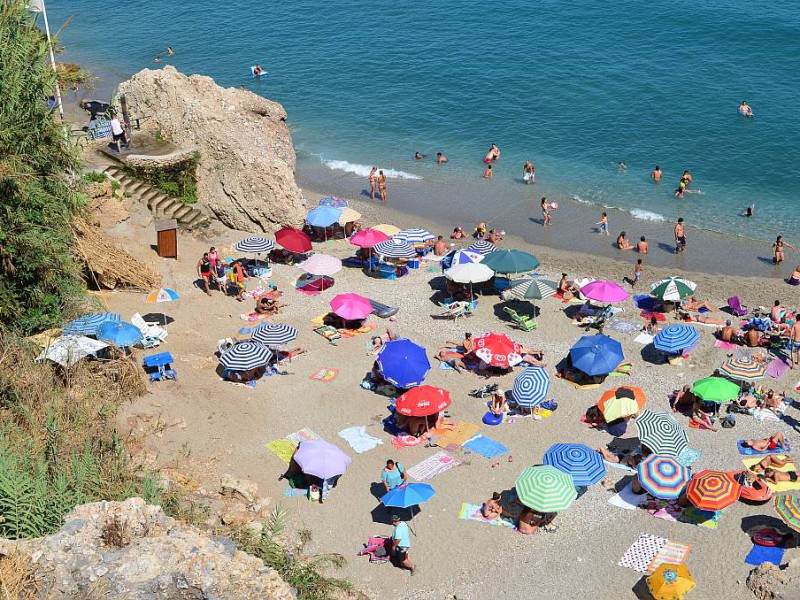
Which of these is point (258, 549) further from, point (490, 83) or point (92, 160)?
point (490, 83)

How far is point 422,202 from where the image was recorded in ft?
110

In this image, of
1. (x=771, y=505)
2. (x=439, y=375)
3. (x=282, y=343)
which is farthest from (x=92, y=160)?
(x=771, y=505)

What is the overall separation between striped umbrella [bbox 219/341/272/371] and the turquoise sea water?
1562 cm

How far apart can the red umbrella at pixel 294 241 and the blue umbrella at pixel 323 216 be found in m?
1.56

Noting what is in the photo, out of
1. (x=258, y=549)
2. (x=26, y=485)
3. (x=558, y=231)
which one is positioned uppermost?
(x=26, y=485)

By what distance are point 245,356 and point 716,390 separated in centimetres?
1098

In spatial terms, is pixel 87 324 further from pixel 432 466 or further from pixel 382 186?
pixel 382 186

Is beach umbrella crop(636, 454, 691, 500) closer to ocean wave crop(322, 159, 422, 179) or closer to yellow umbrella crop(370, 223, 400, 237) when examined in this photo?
yellow umbrella crop(370, 223, 400, 237)

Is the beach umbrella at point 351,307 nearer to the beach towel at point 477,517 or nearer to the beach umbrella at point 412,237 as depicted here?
the beach umbrella at point 412,237

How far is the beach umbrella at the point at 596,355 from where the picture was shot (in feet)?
64.7

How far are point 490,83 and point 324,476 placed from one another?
111ft

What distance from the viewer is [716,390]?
18516 millimetres

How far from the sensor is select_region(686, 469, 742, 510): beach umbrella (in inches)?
601

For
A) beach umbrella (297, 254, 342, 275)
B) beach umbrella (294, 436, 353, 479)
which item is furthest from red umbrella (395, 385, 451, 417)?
beach umbrella (297, 254, 342, 275)
